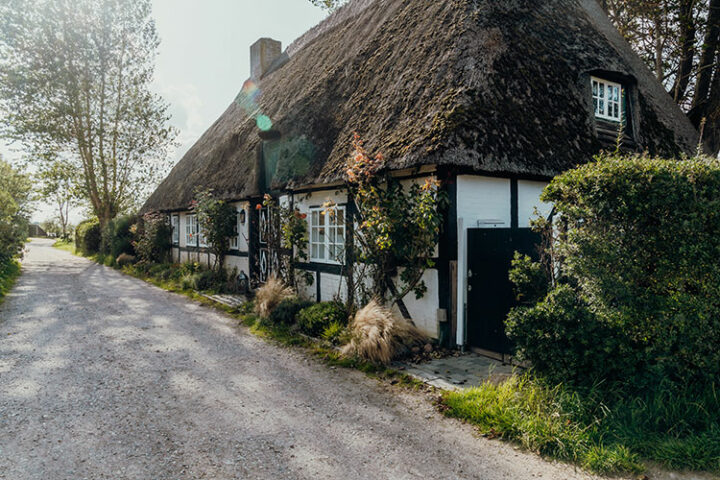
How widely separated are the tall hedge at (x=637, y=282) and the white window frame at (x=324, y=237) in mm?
4194

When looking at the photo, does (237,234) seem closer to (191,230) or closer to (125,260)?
(191,230)

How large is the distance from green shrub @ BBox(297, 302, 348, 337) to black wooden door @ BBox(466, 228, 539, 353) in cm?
195

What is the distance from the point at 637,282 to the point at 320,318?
4.26m

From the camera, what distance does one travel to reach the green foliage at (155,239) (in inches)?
653

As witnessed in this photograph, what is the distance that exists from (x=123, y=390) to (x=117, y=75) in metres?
21.5

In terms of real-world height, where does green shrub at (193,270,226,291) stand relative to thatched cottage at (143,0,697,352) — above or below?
below

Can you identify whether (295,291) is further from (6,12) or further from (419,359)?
(6,12)

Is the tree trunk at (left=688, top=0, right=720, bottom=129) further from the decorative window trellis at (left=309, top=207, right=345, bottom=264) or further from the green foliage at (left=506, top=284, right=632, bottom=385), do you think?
the green foliage at (left=506, top=284, right=632, bottom=385)

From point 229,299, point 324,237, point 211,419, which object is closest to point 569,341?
point 211,419

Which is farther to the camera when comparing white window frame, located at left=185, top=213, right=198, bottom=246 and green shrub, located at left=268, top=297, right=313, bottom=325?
white window frame, located at left=185, top=213, right=198, bottom=246

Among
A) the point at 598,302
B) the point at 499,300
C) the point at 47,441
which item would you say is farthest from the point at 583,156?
the point at 47,441

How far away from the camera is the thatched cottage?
5766 millimetres

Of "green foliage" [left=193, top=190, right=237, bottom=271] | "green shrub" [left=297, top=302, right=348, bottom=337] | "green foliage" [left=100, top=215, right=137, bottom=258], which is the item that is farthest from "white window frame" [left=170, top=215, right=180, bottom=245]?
"green shrub" [left=297, top=302, right=348, bottom=337]

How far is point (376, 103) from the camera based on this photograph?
747 centimetres
